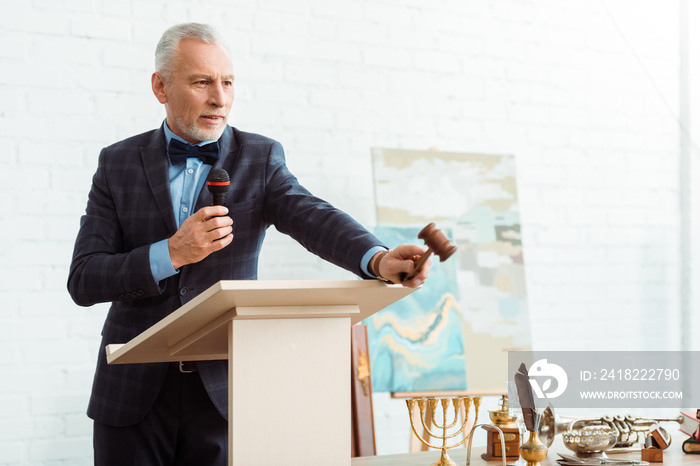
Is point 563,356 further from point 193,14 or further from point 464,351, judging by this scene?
point 193,14

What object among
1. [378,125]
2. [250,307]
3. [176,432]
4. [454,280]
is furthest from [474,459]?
[378,125]

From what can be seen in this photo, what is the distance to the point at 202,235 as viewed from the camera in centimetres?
132

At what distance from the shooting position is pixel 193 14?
299cm

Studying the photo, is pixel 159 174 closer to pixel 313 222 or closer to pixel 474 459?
pixel 313 222

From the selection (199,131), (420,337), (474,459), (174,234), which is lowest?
(474,459)

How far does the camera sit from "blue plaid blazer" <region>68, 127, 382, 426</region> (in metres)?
1.52

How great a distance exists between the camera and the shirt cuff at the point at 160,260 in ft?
4.70

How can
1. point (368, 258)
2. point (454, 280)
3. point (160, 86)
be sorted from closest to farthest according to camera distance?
point (368, 258)
point (160, 86)
point (454, 280)

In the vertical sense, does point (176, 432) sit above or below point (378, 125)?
below

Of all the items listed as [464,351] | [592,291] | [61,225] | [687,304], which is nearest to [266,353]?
[61,225]

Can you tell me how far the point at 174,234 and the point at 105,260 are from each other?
0.55 ft

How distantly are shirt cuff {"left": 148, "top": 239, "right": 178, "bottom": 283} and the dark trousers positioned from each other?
291mm

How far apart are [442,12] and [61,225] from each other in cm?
196

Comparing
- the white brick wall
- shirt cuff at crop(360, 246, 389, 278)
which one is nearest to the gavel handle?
shirt cuff at crop(360, 246, 389, 278)
